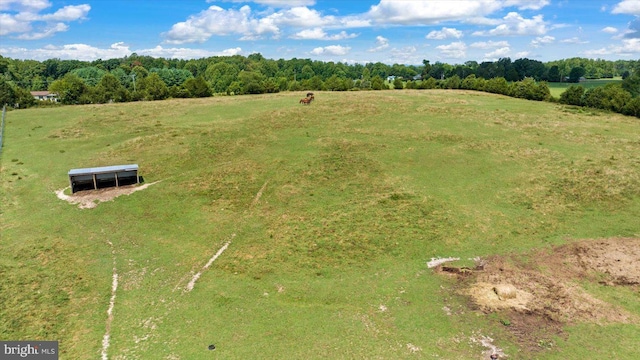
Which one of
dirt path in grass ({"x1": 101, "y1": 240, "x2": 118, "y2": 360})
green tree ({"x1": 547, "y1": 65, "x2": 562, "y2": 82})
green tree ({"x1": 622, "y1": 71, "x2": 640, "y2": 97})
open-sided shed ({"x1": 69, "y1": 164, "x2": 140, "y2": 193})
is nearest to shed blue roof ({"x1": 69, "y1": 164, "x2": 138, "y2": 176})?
open-sided shed ({"x1": 69, "y1": 164, "x2": 140, "y2": 193})

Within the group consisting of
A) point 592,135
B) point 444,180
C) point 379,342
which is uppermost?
point 592,135

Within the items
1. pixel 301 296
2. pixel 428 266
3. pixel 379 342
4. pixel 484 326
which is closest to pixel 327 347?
pixel 379 342

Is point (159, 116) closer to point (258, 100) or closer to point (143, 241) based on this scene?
point (258, 100)

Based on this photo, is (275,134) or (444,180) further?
(275,134)

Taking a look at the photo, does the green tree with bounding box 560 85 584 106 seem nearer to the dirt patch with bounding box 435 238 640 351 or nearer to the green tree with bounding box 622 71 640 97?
the green tree with bounding box 622 71 640 97

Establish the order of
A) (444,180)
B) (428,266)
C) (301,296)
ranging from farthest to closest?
(444,180) → (428,266) → (301,296)

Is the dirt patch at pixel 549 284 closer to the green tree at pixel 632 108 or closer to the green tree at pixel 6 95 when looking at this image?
the green tree at pixel 632 108
